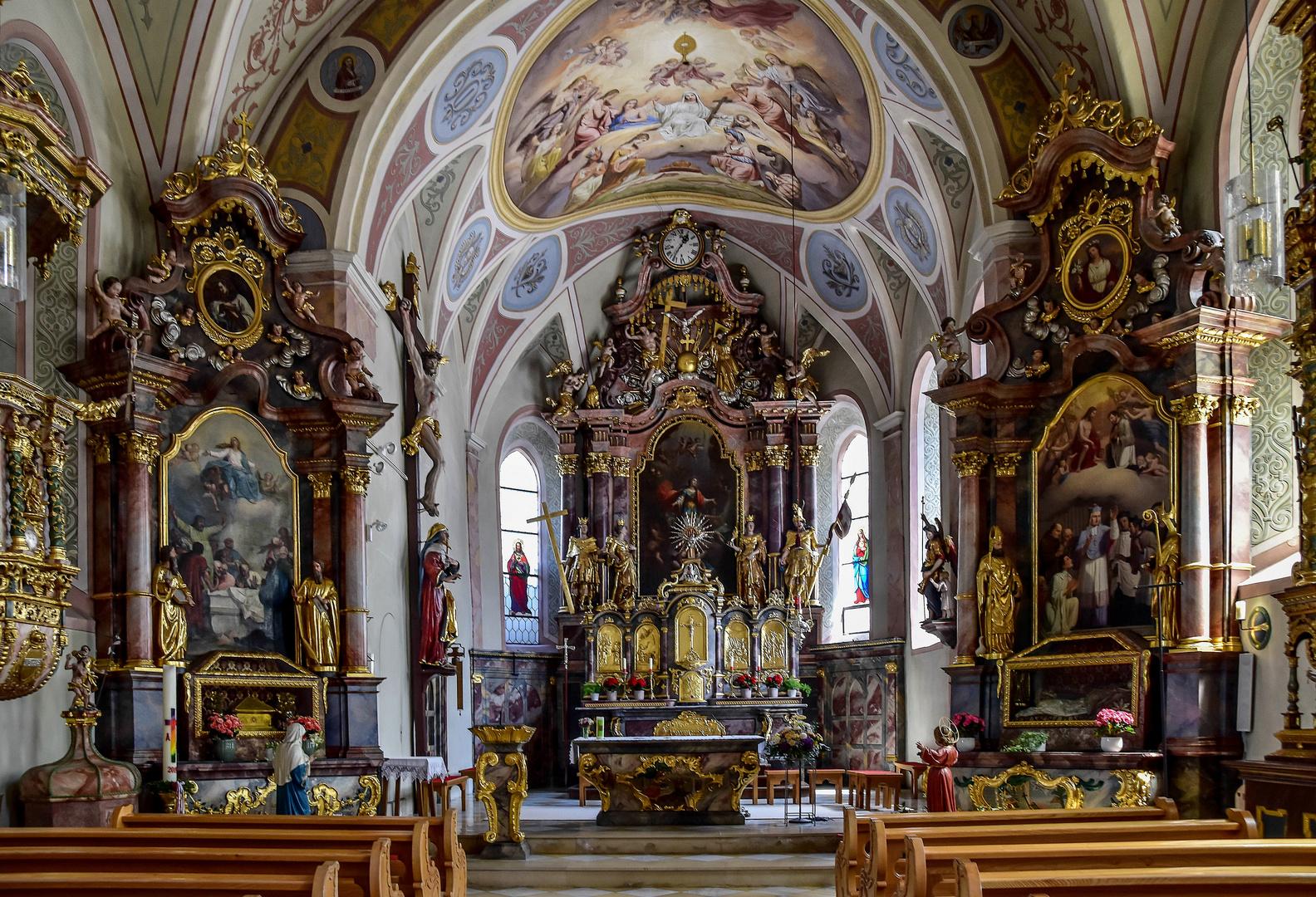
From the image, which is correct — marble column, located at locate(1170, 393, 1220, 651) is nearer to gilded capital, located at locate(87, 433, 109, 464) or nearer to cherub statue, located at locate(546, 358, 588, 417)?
gilded capital, located at locate(87, 433, 109, 464)

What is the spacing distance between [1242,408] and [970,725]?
4191 mm

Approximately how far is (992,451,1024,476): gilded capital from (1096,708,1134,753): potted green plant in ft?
9.91

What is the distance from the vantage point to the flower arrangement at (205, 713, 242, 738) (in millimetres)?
12828

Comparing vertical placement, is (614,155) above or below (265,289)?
above

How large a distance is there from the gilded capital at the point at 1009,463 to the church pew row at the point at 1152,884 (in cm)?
880

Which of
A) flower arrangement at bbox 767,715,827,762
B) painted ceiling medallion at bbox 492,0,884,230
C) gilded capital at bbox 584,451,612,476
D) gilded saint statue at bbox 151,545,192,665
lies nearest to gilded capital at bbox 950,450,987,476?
flower arrangement at bbox 767,715,827,762

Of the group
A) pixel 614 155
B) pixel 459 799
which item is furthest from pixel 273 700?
pixel 614 155

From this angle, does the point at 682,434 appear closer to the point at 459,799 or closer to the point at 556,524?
the point at 556,524

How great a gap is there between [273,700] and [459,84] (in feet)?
25.2

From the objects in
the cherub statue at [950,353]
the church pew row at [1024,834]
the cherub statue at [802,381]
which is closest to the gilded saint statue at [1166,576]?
the cherub statue at [950,353]

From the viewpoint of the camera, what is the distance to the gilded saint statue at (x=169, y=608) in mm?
12539

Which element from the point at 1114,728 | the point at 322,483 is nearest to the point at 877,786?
the point at 1114,728

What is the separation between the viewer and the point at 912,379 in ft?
67.9

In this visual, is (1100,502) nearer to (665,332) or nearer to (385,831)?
(385,831)
